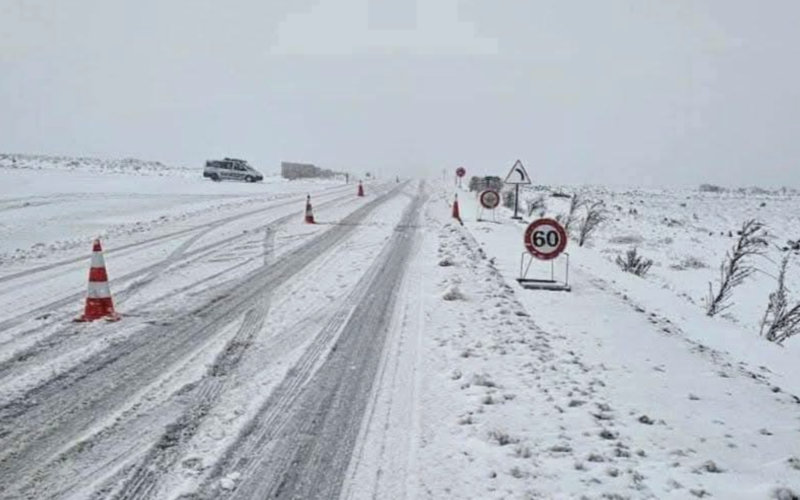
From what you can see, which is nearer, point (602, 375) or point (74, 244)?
point (602, 375)

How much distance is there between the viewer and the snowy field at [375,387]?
3.76 m

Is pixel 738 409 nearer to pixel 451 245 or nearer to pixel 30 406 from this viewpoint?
pixel 30 406

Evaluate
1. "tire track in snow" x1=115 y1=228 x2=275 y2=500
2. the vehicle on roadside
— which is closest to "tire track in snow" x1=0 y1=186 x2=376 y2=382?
"tire track in snow" x1=115 y1=228 x2=275 y2=500

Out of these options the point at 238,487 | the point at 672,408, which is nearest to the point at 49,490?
the point at 238,487

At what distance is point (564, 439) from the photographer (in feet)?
14.1

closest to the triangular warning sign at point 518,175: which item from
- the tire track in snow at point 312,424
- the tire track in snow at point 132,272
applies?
the tire track in snow at point 132,272

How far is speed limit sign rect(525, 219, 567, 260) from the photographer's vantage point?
32.6 ft

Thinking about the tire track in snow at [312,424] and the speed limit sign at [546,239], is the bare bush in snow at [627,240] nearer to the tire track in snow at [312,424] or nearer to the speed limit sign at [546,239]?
the speed limit sign at [546,239]

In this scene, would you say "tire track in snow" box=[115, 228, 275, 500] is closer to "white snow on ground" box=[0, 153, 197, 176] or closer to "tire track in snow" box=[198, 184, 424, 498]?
"tire track in snow" box=[198, 184, 424, 498]

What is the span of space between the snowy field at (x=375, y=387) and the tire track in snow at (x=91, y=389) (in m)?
0.02

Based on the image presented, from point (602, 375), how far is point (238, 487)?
3.47 metres

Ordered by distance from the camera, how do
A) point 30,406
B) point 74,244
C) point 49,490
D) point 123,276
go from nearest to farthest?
1. point 49,490
2. point 30,406
3. point 123,276
4. point 74,244

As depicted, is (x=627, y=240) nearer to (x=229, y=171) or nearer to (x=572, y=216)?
(x=572, y=216)

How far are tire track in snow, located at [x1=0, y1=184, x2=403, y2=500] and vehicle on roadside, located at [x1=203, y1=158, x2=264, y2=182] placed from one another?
137 feet
